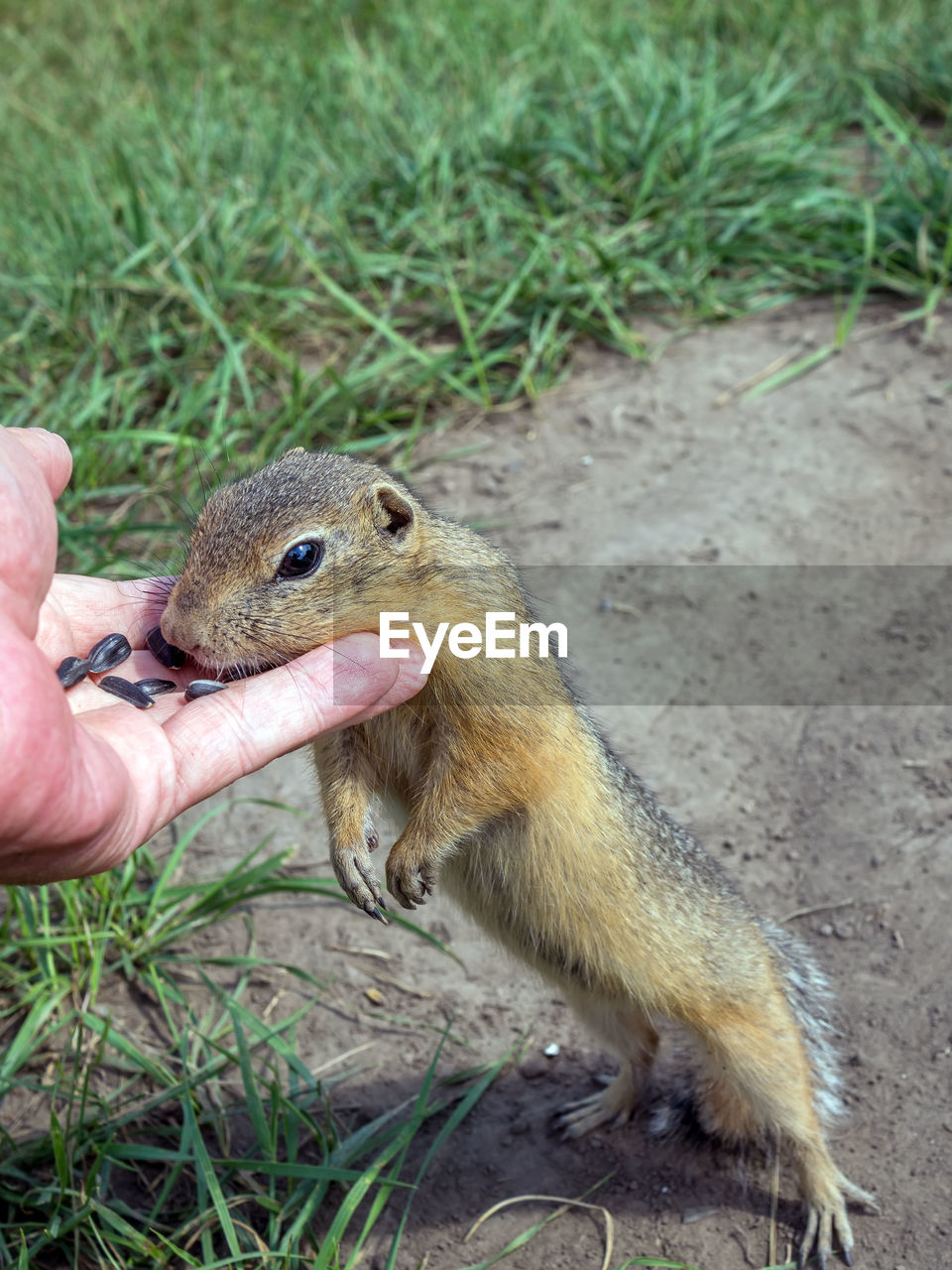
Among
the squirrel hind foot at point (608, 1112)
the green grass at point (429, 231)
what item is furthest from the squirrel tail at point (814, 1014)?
the green grass at point (429, 231)

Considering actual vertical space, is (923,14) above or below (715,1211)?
above

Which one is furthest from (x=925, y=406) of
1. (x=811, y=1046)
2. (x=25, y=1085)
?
(x=25, y=1085)

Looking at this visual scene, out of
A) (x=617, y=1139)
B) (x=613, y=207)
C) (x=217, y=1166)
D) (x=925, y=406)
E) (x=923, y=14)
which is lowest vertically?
(x=617, y=1139)

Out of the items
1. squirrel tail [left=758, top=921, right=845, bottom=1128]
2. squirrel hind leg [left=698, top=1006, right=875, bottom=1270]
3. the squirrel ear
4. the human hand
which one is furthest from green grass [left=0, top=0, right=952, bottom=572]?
squirrel hind leg [left=698, top=1006, right=875, bottom=1270]

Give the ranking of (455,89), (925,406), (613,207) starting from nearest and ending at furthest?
1. (925,406)
2. (613,207)
3. (455,89)

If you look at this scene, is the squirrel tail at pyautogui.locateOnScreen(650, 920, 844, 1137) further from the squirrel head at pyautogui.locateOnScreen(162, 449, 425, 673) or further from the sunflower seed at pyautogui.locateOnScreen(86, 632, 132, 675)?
the sunflower seed at pyautogui.locateOnScreen(86, 632, 132, 675)

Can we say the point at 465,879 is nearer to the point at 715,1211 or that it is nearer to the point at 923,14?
the point at 715,1211
